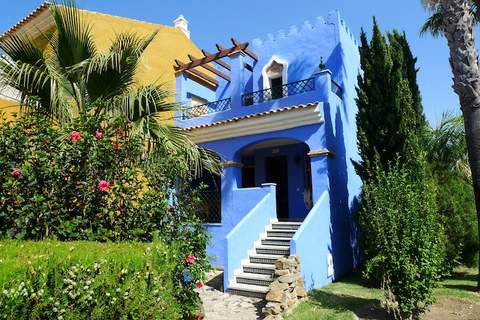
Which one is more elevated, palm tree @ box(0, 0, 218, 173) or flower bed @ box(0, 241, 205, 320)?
palm tree @ box(0, 0, 218, 173)

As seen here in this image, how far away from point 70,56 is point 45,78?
2.09 ft

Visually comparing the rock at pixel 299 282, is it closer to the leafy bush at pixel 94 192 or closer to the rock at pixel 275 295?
the rock at pixel 275 295

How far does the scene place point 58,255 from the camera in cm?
313

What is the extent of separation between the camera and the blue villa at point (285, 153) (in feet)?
31.3

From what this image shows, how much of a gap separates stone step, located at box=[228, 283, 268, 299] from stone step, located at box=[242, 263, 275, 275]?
1.51 feet

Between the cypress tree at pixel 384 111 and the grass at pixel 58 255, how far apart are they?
288 inches

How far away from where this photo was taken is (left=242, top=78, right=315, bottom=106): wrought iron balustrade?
1233cm

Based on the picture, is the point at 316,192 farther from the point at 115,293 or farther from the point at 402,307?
the point at 115,293

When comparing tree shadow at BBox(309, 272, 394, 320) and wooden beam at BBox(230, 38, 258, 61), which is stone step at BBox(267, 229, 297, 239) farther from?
wooden beam at BBox(230, 38, 258, 61)

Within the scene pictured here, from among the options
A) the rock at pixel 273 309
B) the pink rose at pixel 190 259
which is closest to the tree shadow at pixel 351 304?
the rock at pixel 273 309

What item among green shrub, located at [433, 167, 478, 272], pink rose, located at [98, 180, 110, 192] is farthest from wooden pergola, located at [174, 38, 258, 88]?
pink rose, located at [98, 180, 110, 192]

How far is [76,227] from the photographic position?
4699mm

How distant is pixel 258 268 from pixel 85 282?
259 inches

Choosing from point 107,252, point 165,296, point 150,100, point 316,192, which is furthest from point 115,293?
point 316,192
